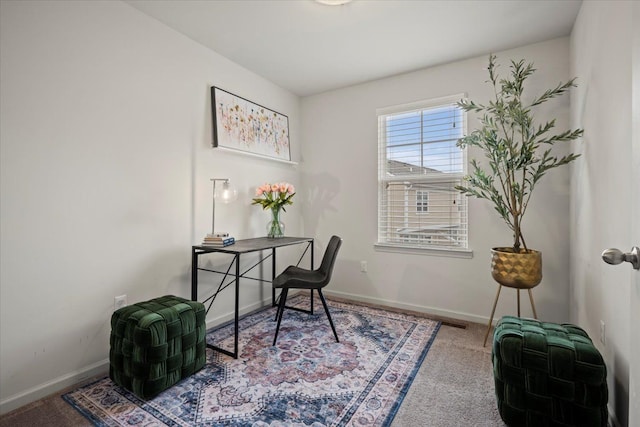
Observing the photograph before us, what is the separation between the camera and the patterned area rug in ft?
5.32

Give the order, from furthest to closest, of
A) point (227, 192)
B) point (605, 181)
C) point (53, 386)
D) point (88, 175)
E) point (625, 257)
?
point (227, 192) → point (88, 175) → point (53, 386) → point (605, 181) → point (625, 257)

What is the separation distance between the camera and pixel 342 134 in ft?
12.1

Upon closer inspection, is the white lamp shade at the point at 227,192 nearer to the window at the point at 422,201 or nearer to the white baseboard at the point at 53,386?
the white baseboard at the point at 53,386

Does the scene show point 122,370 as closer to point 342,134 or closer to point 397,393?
point 397,393

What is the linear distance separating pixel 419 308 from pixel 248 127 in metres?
2.52

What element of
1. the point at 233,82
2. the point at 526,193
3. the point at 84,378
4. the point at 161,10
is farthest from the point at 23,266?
the point at 526,193

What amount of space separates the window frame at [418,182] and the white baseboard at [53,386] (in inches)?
102

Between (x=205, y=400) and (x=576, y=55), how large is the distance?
11.3 feet

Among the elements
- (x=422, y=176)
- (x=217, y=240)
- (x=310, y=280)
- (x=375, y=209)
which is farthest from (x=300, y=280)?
(x=422, y=176)

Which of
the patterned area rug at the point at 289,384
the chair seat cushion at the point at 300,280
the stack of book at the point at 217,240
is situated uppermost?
the stack of book at the point at 217,240

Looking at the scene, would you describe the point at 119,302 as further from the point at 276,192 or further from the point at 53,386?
the point at 276,192

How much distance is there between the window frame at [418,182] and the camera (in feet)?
9.88

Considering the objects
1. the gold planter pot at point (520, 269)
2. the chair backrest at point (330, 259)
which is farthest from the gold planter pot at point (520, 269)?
the chair backrest at point (330, 259)

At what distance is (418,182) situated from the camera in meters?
3.28
